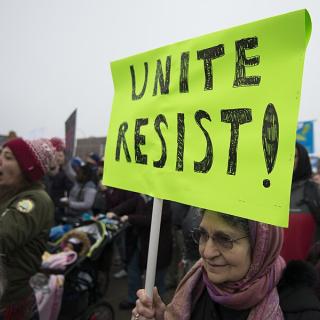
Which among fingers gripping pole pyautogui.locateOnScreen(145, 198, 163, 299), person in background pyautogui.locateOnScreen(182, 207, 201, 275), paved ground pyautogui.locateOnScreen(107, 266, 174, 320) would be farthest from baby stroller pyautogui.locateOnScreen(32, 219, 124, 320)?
fingers gripping pole pyautogui.locateOnScreen(145, 198, 163, 299)

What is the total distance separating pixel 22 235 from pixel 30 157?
54 centimetres

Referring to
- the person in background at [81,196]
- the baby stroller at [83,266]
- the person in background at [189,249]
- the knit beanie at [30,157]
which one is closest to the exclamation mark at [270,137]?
the knit beanie at [30,157]

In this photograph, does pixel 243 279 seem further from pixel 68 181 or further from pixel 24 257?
pixel 68 181

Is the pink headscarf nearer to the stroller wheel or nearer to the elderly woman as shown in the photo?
the elderly woman

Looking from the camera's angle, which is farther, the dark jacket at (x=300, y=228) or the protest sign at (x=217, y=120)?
the dark jacket at (x=300, y=228)

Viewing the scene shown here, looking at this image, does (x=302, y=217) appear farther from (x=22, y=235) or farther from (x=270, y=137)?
(x=22, y=235)

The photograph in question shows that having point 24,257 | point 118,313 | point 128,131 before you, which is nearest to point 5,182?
point 24,257

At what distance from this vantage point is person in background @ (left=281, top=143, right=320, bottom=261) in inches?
109

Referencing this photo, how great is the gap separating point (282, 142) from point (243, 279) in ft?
2.12

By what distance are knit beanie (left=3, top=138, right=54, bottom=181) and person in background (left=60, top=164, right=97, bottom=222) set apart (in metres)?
3.53

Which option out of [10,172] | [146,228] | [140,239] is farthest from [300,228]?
[10,172]

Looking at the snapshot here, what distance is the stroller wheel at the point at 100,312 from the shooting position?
10.6 feet

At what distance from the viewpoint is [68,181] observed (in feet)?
23.3

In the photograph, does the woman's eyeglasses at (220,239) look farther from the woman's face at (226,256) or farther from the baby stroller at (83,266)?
the baby stroller at (83,266)
